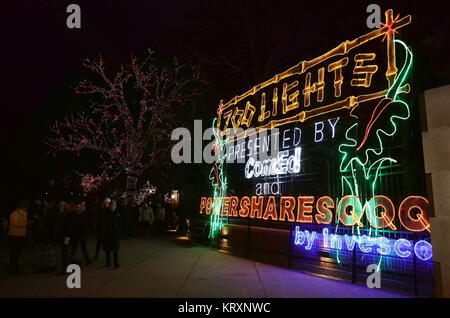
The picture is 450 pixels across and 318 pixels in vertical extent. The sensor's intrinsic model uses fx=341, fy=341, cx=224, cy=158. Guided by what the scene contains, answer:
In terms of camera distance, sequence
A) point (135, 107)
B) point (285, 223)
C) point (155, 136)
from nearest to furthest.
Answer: point (285, 223)
point (155, 136)
point (135, 107)

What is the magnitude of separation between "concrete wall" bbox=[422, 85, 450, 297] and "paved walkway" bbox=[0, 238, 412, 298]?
1.01 meters

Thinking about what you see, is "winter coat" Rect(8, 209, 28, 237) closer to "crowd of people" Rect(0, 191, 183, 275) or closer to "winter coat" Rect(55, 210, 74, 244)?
"crowd of people" Rect(0, 191, 183, 275)

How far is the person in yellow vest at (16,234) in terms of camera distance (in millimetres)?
7879

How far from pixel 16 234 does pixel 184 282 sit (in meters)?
4.30

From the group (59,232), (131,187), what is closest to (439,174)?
(59,232)

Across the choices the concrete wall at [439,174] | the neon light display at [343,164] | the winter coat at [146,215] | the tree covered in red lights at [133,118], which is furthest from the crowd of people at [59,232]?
the tree covered in red lights at [133,118]

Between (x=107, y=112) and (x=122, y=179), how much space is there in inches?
164

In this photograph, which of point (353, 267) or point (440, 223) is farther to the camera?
point (353, 267)

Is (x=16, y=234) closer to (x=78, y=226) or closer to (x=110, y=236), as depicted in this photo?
(x=78, y=226)

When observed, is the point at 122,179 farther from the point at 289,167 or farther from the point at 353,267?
the point at 353,267

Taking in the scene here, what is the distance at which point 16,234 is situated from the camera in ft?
26.6

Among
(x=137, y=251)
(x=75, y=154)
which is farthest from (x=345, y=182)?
(x=75, y=154)

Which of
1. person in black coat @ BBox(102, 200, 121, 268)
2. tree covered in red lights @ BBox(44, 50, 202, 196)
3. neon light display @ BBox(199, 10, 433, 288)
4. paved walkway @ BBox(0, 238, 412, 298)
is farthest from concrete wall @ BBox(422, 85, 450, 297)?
tree covered in red lights @ BBox(44, 50, 202, 196)

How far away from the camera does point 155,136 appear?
2019 centimetres
